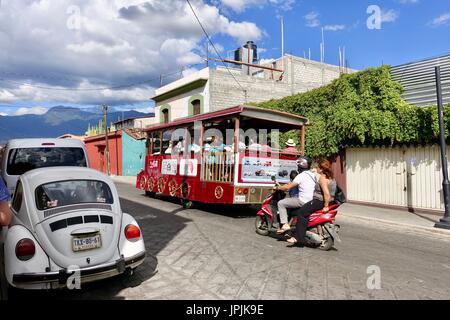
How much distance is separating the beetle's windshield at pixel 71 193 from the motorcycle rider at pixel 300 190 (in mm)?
3297

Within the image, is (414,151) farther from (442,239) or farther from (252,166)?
(252,166)

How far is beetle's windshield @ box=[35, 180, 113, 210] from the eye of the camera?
433 centimetres

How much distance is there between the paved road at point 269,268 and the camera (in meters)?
4.30

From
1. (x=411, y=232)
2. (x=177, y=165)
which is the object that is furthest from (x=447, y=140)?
(x=177, y=165)

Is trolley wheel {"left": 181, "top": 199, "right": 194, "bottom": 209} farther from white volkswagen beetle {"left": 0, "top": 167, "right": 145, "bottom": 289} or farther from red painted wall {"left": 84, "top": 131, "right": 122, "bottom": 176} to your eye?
red painted wall {"left": 84, "top": 131, "right": 122, "bottom": 176}

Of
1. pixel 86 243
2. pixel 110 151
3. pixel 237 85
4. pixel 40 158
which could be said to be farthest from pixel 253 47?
pixel 86 243

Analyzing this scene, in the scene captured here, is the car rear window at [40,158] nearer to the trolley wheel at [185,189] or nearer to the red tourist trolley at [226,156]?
the red tourist trolley at [226,156]

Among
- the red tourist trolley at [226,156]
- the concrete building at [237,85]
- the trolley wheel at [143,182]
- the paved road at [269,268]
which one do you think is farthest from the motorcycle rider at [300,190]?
the concrete building at [237,85]

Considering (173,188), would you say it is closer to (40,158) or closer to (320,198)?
(40,158)

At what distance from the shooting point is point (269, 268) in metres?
5.21

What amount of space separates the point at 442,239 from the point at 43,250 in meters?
7.99

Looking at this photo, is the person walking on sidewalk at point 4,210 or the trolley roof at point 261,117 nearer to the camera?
the person walking on sidewalk at point 4,210

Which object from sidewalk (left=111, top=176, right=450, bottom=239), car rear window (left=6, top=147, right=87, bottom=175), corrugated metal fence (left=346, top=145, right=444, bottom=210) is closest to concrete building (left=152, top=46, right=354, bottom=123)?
corrugated metal fence (left=346, top=145, right=444, bottom=210)

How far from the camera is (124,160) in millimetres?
30859
